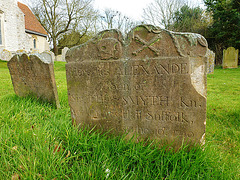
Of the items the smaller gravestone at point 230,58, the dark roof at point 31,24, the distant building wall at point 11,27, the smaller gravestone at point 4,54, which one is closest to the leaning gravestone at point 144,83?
the smaller gravestone at point 230,58

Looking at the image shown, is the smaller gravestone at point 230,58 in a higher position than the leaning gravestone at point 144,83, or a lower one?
higher

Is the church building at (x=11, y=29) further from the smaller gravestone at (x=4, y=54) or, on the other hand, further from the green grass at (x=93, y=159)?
the green grass at (x=93, y=159)

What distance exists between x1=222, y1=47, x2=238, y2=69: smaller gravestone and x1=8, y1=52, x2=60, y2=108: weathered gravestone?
15.3 meters

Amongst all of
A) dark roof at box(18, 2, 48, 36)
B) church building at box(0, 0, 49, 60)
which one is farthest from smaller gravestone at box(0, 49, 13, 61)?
dark roof at box(18, 2, 48, 36)

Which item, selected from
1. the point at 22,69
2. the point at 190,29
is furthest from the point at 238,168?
the point at 190,29

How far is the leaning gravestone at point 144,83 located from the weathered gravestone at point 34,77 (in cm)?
132

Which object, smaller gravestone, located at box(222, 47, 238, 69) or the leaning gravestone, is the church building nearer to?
the leaning gravestone

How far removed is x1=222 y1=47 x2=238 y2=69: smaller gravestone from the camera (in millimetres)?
14680

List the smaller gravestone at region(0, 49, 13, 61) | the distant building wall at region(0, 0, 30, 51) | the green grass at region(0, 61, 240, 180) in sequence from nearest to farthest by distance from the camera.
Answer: the green grass at region(0, 61, 240, 180)
the smaller gravestone at region(0, 49, 13, 61)
the distant building wall at region(0, 0, 30, 51)

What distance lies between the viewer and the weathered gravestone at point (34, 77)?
146 inches

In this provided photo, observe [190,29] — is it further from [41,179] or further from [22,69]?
[41,179]

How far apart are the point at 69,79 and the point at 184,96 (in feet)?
5.39

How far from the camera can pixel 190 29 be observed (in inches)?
883

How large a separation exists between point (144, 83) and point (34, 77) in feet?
9.15
